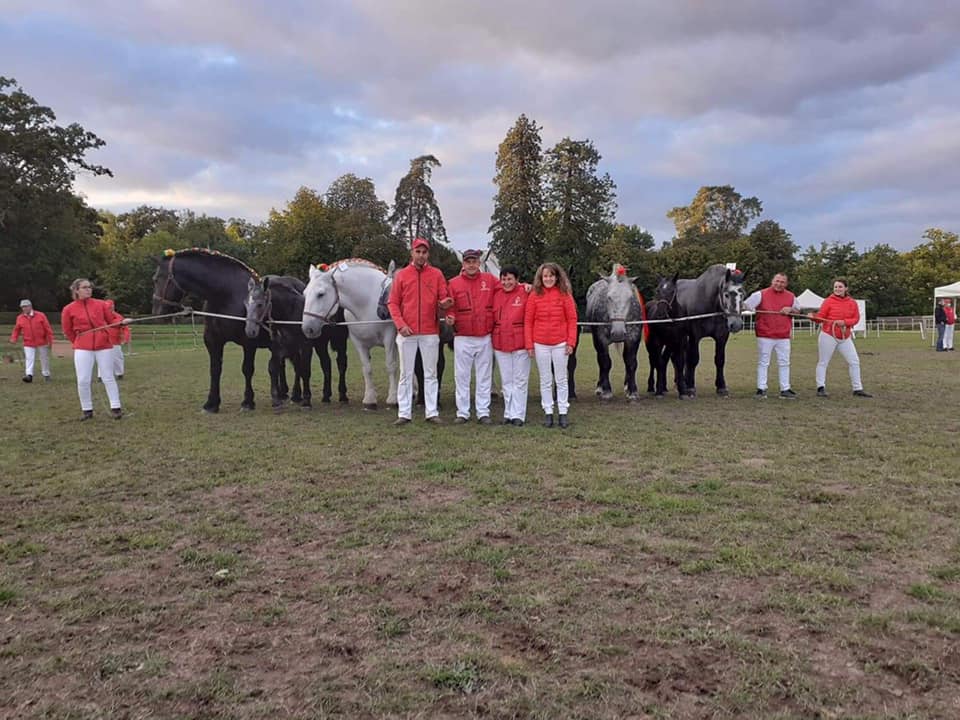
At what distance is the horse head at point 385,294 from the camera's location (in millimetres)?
9250

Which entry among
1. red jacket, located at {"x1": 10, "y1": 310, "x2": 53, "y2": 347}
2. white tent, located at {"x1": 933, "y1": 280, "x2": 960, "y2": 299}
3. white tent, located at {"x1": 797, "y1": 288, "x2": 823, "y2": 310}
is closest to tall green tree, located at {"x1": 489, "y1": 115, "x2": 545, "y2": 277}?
white tent, located at {"x1": 797, "y1": 288, "x2": 823, "y2": 310}

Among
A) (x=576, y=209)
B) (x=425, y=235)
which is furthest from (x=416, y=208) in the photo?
(x=576, y=209)

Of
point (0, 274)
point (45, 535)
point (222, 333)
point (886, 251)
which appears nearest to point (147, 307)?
point (0, 274)

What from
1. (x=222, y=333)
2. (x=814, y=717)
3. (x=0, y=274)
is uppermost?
(x=0, y=274)

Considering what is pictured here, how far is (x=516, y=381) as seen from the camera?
8461 millimetres

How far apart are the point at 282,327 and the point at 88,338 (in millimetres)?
2704

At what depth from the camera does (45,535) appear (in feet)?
14.3

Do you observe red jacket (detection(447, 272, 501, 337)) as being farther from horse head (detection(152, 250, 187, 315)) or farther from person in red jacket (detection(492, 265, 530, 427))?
horse head (detection(152, 250, 187, 315))

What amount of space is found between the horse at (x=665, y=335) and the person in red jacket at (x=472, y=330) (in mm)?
3547

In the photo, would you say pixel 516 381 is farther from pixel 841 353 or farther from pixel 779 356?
pixel 841 353

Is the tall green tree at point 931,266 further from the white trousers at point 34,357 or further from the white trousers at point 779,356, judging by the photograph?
the white trousers at point 34,357

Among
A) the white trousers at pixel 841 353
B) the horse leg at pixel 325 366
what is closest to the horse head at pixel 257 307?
the horse leg at pixel 325 366

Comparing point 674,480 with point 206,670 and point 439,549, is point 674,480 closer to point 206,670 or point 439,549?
point 439,549

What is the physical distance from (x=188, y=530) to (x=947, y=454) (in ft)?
23.0
